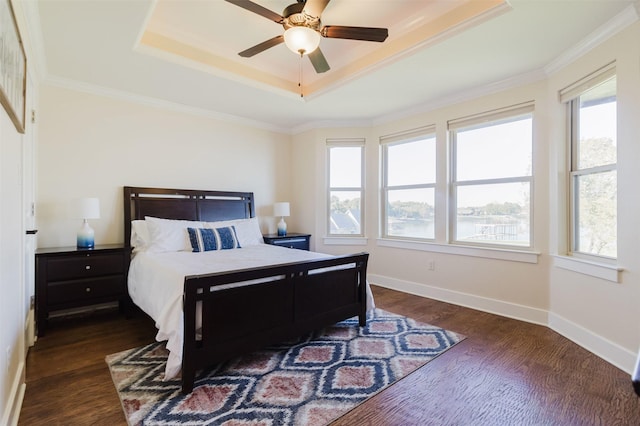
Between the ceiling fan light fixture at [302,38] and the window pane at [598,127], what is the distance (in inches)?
96.6

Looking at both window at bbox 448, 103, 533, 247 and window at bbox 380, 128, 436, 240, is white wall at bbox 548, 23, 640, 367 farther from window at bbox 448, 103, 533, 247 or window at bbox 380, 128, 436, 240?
window at bbox 380, 128, 436, 240

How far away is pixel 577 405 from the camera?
75.7 inches

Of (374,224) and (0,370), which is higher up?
(374,224)

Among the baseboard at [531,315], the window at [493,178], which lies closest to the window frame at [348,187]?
the baseboard at [531,315]

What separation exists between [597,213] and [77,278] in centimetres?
485

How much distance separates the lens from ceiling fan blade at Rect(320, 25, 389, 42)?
2.26m

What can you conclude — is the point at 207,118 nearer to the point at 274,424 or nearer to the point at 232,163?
the point at 232,163

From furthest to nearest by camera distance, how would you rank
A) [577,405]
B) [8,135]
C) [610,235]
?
[610,235], [577,405], [8,135]

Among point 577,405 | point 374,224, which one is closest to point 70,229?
point 374,224

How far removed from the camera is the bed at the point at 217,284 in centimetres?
208

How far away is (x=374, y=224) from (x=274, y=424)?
3.49 meters

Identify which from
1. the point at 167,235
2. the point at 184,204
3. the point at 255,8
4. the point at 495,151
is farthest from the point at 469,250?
the point at 184,204

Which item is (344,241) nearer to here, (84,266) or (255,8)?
(84,266)

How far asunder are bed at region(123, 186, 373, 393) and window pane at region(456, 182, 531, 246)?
1657 millimetres
